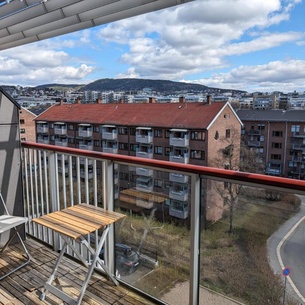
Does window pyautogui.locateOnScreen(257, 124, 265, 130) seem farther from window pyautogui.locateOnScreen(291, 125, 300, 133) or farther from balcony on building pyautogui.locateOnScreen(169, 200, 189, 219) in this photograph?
balcony on building pyautogui.locateOnScreen(169, 200, 189, 219)

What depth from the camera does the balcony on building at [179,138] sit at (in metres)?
24.8

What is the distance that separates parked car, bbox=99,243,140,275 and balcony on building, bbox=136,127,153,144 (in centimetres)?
2404

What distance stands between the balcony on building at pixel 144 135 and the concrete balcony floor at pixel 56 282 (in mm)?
23740

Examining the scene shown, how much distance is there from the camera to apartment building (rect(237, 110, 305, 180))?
27594 mm

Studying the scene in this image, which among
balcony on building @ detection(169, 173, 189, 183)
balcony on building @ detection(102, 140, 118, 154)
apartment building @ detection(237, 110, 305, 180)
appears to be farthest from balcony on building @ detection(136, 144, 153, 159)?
balcony on building @ detection(169, 173, 189, 183)

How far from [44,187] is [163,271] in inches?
61.3

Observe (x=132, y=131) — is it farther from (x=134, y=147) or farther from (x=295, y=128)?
(x=295, y=128)

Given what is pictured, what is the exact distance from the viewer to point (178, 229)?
6.18ft

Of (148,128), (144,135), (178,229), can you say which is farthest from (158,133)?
(178,229)

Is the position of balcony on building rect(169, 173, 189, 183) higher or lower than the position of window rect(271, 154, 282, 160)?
higher

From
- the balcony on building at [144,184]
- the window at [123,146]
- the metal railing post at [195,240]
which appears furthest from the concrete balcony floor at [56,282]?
the window at [123,146]

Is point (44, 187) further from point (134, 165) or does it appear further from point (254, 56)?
point (254, 56)

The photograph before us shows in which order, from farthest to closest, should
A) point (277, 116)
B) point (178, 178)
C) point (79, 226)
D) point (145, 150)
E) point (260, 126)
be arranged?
1. point (260, 126)
2. point (277, 116)
3. point (145, 150)
4. point (79, 226)
5. point (178, 178)

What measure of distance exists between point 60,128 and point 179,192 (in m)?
25.0
